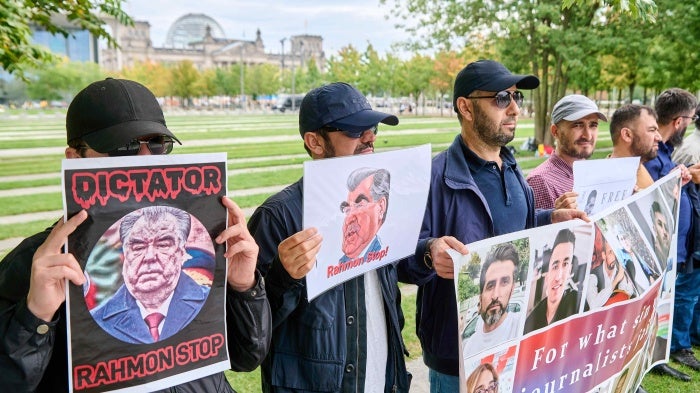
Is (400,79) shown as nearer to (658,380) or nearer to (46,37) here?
(658,380)

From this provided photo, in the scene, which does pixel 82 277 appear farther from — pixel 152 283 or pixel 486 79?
pixel 486 79

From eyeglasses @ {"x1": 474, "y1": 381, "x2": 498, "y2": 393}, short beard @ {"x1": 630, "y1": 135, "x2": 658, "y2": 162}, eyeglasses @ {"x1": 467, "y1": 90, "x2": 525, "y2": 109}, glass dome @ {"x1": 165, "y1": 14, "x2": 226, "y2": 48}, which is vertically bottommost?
eyeglasses @ {"x1": 474, "y1": 381, "x2": 498, "y2": 393}

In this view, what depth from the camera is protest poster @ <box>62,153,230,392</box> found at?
1.32 m

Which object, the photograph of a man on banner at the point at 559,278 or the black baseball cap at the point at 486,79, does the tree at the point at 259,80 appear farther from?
the photograph of a man on banner at the point at 559,278

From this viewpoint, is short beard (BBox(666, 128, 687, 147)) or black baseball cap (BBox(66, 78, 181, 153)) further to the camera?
short beard (BBox(666, 128, 687, 147))

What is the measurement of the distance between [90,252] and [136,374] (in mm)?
354

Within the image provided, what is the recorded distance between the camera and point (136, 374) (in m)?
1.44

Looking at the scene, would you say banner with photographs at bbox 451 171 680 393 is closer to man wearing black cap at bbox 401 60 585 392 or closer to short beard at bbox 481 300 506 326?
short beard at bbox 481 300 506 326

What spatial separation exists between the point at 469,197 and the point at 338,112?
A: 2.34 feet

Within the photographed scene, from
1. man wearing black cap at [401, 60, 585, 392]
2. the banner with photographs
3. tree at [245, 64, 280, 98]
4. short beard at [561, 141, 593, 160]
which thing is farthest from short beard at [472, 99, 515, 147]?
tree at [245, 64, 280, 98]

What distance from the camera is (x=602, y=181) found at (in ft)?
10.1

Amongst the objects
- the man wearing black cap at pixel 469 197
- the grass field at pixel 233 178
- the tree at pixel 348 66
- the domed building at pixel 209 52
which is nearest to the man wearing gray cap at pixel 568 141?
the man wearing black cap at pixel 469 197

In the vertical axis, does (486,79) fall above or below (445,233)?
above

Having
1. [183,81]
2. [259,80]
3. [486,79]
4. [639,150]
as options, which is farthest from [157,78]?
[486,79]
